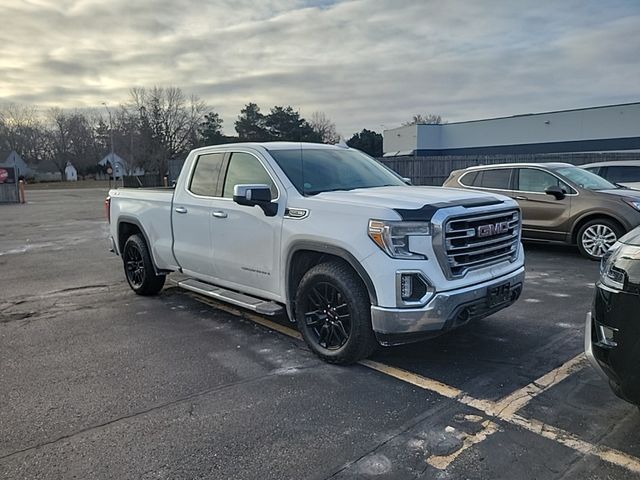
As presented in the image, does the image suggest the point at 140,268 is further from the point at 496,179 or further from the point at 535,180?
the point at 535,180

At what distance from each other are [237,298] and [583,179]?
750cm

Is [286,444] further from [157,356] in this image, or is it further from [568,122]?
[568,122]

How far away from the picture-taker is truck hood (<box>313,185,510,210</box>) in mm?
4092

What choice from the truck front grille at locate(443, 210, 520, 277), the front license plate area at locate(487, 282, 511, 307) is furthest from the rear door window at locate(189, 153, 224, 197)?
the front license plate area at locate(487, 282, 511, 307)

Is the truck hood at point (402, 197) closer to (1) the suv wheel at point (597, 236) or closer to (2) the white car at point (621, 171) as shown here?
(1) the suv wheel at point (597, 236)

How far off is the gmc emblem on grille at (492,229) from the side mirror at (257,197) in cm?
184

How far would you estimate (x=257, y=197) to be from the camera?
4.58 metres

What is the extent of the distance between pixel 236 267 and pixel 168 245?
1474 mm

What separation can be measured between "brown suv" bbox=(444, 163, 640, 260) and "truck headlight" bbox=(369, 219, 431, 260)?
638 cm

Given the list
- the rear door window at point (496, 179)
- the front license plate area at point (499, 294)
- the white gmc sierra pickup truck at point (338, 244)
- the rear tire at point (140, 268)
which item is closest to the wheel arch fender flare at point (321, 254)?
the white gmc sierra pickup truck at point (338, 244)

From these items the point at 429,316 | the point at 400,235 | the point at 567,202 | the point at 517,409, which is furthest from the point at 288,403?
the point at 567,202

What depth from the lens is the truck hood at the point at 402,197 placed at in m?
4.09

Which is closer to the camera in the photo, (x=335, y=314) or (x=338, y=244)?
(x=338, y=244)

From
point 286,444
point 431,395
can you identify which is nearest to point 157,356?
point 286,444
